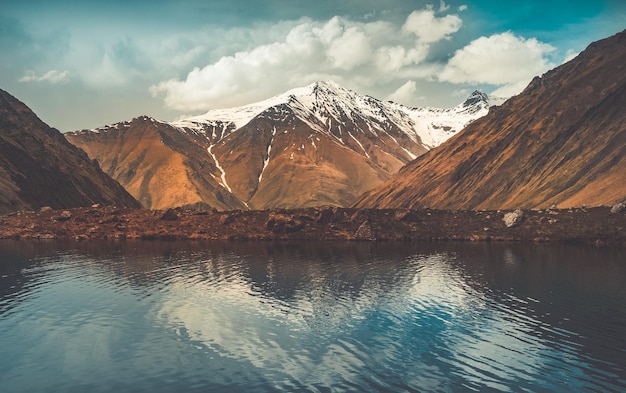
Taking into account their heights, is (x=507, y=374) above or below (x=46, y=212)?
below

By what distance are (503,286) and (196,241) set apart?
249 ft

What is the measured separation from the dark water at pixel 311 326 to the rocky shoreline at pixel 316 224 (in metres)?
41.8

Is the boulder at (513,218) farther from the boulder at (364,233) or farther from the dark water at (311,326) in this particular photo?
the dark water at (311,326)

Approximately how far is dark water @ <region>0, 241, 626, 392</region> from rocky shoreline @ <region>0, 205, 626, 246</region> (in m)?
41.8

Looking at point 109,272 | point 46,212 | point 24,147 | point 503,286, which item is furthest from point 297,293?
point 24,147

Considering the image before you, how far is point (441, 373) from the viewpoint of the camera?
29.4 m

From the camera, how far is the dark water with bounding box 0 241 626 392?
93.3 feet

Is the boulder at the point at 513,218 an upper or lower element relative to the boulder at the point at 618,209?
lower

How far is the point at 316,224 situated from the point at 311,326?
86048 millimetres

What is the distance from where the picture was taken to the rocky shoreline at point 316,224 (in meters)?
116

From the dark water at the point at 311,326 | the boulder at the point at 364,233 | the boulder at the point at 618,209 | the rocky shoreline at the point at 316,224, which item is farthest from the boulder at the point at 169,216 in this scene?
the boulder at the point at 618,209

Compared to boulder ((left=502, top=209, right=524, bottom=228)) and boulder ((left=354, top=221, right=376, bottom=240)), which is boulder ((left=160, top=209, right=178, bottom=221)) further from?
boulder ((left=502, top=209, right=524, bottom=228))

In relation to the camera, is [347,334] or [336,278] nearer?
[347,334]

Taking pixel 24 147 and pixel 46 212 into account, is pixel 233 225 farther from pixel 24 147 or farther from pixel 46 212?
pixel 24 147
